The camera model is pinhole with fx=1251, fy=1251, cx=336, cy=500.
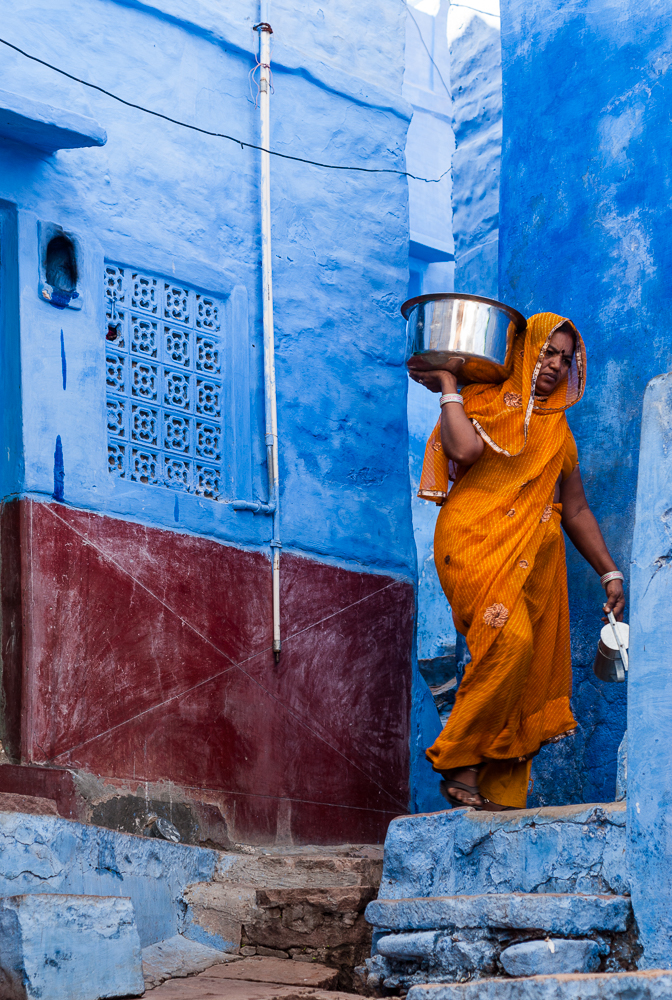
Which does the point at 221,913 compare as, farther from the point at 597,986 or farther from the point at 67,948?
the point at 597,986

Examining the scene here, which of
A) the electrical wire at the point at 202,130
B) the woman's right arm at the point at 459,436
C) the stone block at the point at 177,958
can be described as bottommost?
the stone block at the point at 177,958

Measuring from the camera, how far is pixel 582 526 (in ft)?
14.0

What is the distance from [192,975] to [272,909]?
39 centimetres

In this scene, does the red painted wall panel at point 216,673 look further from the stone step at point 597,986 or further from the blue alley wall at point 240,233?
the stone step at point 597,986

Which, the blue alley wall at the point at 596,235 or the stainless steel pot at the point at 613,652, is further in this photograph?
the blue alley wall at the point at 596,235

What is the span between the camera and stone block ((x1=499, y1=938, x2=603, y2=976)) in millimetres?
2867

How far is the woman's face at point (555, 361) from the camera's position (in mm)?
4168

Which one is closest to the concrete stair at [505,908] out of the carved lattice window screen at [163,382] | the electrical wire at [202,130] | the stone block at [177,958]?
the stone block at [177,958]

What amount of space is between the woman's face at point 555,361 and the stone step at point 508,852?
1.47 meters

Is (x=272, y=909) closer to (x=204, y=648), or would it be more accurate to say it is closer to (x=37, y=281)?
(x=204, y=648)

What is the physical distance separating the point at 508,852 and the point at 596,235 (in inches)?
101

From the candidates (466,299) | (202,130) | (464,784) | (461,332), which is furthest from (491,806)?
(202,130)

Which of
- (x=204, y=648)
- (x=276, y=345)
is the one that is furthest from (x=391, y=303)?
(x=204, y=648)

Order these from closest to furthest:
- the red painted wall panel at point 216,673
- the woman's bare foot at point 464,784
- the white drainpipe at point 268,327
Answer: the woman's bare foot at point 464,784 → the red painted wall panel at point 216,673 → the white drainpipe at point 268,327
